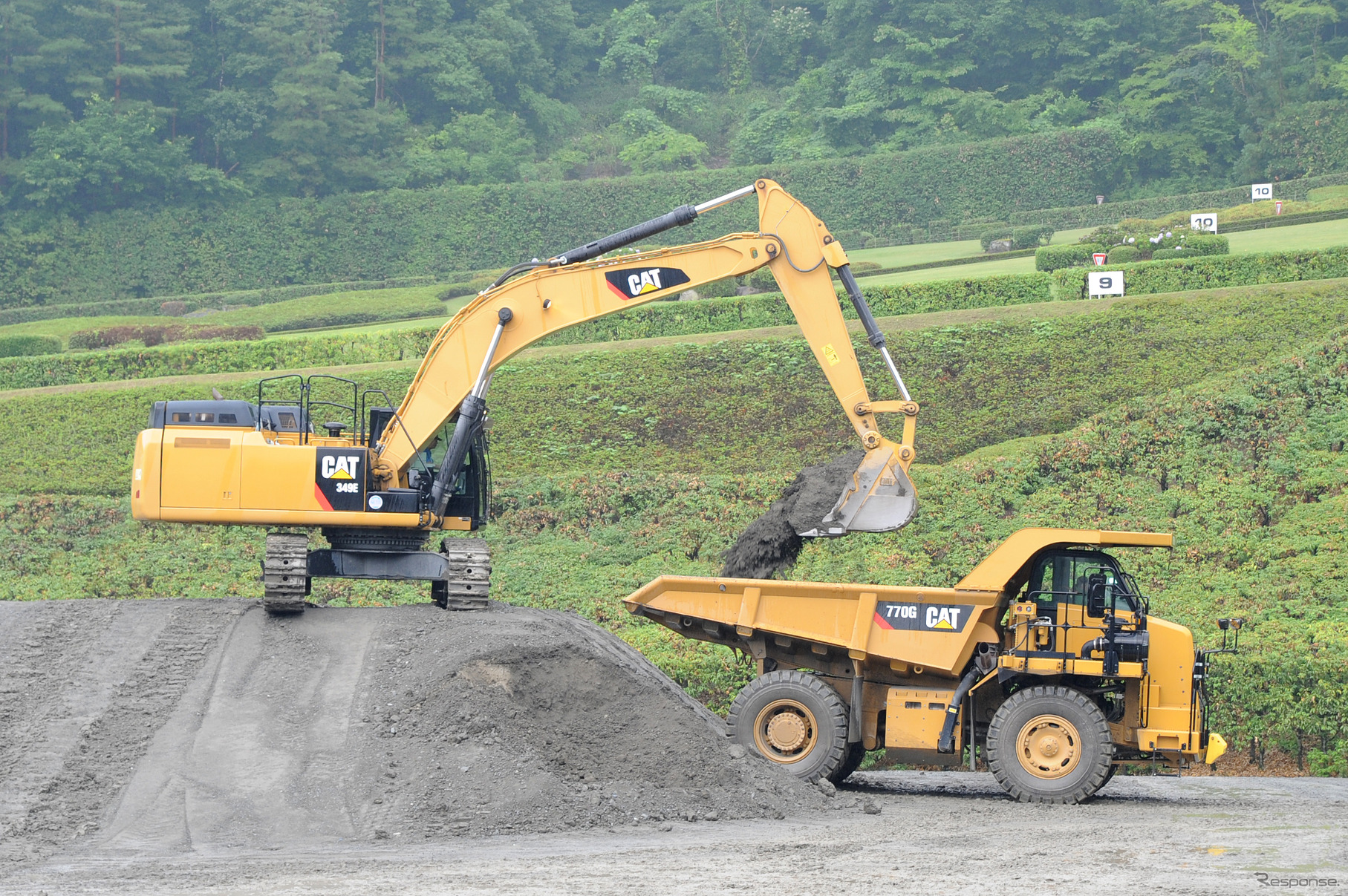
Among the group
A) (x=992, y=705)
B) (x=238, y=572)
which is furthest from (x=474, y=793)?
(x=238, y=572)

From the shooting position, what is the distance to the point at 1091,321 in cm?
2780

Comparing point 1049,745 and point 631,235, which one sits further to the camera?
point 631,235

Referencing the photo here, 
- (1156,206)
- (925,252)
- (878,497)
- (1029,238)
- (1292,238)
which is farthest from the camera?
(1156,206)

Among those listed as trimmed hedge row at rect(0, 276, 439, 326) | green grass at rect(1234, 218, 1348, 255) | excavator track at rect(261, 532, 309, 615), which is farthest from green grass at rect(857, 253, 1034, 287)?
excavator track at rect(261, 532, 309, 615)

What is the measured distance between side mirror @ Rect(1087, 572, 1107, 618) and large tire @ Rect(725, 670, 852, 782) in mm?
2669

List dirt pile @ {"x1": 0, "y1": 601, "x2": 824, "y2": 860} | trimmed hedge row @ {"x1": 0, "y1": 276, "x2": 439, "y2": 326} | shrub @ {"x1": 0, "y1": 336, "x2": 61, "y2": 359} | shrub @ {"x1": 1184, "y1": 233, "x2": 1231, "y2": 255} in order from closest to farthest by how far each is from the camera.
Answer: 1. dirt pile @ {"x1": 0, "y1": 601, "x2": 824, "y2": 860}
2. shrub @ {"x1": 1184, "y1": 233, "x2": 1231, "y2": 255}
3. shrub @ {"x1": 0, "y1": 336, "x2": 61, "y2": 359}
4. trimmed hedge row @ {"x1": 0, "y1": 276, "x2": 439, "y2": 326}

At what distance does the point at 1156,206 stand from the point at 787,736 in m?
43.3

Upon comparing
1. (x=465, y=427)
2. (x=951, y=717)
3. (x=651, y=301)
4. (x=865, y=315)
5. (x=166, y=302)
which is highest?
(x=166, y=302)

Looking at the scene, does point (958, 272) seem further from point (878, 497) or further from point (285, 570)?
point (285, 570)

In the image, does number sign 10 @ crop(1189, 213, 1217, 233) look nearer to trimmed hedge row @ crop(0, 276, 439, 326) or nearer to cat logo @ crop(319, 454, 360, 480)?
trimmed hedge row @ crop(0, 276, 439, 326)

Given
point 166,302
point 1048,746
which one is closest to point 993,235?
point 166,302

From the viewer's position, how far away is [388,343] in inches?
1309

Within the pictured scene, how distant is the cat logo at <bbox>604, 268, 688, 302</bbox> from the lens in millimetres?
17031

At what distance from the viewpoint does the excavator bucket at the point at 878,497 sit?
16016mm
